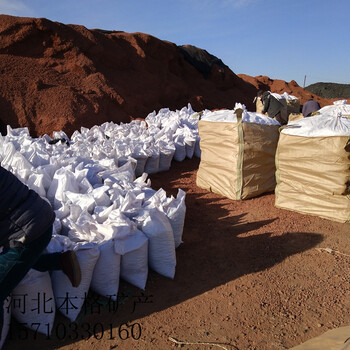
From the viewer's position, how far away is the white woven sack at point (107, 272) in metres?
2.30

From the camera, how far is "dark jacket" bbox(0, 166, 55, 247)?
159 cm

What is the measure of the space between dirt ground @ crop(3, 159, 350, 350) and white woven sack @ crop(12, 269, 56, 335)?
0.07 m

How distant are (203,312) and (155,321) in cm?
33

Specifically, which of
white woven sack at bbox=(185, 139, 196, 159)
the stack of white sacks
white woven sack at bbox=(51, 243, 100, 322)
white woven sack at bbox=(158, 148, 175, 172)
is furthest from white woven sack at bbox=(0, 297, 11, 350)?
white woven sack at bbox=(185, 139, 196, 159)

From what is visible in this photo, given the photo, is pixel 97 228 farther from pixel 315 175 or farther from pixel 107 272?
pixel 315 175

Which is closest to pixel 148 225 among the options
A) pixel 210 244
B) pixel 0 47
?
pixel 210 244

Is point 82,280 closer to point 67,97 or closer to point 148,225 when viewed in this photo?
point 148,225

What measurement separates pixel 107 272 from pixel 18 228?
0.85 metres

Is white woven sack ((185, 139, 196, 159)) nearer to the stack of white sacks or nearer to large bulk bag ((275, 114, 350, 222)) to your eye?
the stack of white sacks

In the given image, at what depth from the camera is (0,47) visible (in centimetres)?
966

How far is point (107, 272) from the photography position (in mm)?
2320

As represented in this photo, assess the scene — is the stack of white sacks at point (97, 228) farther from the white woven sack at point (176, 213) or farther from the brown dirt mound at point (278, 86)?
the brown dirt mound at point (278, 86)

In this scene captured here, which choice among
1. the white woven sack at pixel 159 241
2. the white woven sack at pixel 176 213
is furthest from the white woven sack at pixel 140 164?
the white woven sack at pixel 159 241

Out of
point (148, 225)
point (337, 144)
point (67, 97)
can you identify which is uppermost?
point (67, 97)
